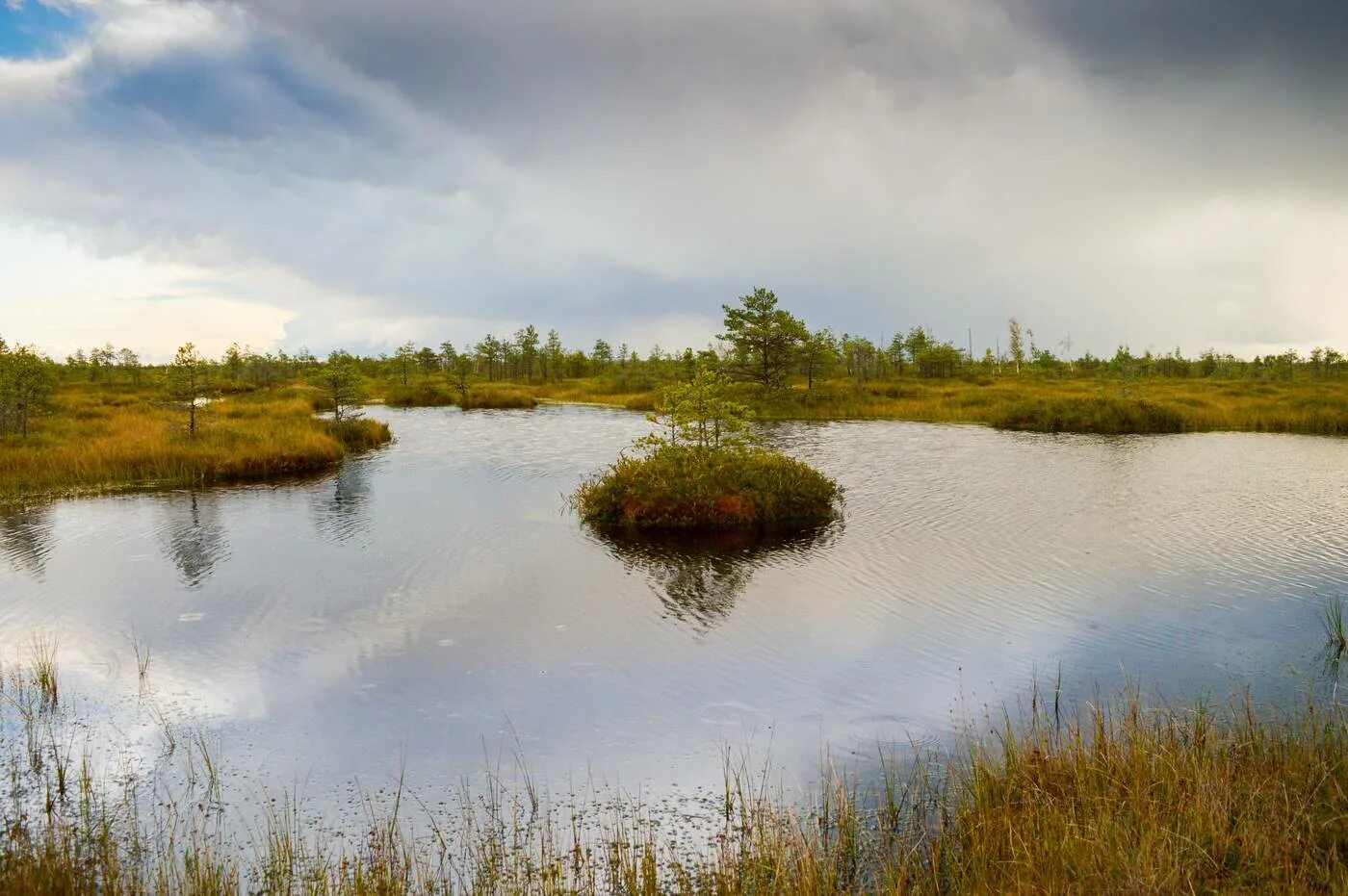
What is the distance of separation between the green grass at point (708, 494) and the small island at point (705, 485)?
0.03m

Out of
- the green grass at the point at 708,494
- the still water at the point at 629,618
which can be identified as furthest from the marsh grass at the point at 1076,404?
the green grass at the point at 708,494

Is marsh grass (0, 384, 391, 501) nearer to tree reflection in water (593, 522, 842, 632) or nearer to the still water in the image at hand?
the still water

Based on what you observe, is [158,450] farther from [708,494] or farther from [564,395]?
[564,395]

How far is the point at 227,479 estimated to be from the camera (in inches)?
1331

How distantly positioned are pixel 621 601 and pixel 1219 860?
1280 centimetres

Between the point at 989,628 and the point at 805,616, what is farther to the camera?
the point at 805,616

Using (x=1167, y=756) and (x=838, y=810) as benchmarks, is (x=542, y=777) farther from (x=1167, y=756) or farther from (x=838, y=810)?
(x=1167, y=756)

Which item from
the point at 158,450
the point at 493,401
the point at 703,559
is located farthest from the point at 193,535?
the point at 493,401

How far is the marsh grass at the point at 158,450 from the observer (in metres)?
30.8

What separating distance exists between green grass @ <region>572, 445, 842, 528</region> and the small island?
1.3 inches

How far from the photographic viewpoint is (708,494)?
2516 cm

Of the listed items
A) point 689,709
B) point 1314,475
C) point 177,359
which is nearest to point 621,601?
point 689,709

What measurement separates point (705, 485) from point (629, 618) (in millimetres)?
9251

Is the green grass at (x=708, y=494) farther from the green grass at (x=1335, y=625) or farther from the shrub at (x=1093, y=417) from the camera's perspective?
the shrub at (x=1093, y=417)
